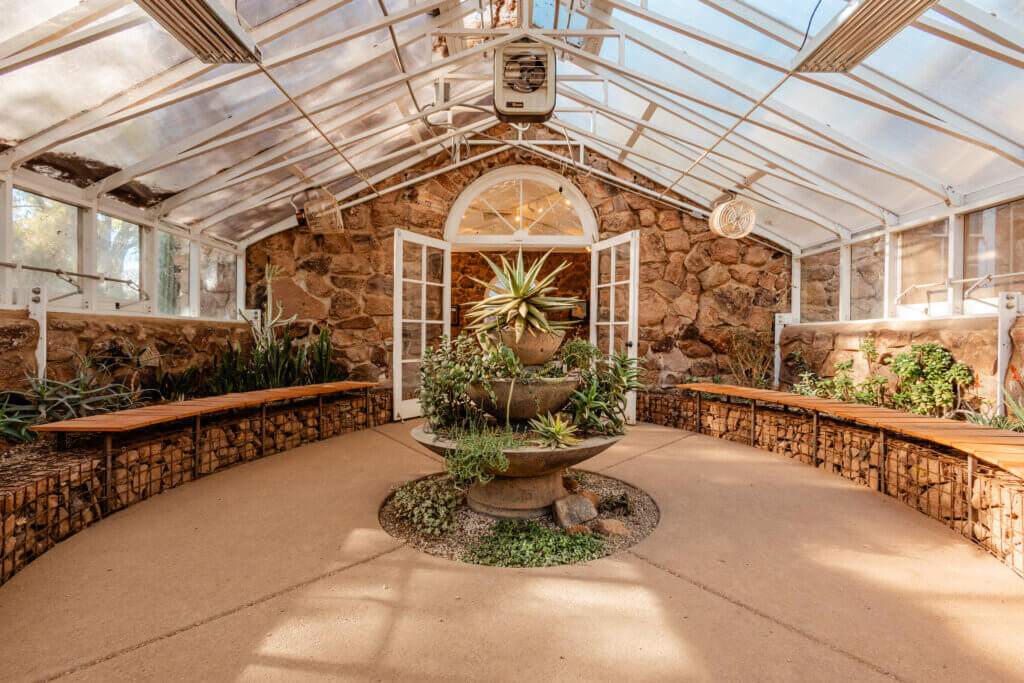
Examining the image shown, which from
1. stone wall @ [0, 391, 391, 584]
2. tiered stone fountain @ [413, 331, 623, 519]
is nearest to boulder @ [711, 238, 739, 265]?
tiered stone fountain @ [413, 331, 623, 519]

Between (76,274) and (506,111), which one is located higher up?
(506,111)

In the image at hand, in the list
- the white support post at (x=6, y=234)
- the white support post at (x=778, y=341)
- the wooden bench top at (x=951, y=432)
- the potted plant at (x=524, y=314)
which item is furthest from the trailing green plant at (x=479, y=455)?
the white support post at (x=778, y=341)

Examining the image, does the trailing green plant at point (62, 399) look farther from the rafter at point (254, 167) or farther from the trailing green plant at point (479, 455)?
the trailing green plant at point (479, 455)

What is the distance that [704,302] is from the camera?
5.67 m

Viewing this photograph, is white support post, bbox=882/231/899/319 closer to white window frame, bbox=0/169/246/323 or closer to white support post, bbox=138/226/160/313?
white window frame, bbox=0/169/246/323

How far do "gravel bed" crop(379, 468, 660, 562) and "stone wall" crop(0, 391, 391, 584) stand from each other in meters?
1.37

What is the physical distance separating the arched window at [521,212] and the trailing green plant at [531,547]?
402 centimetres

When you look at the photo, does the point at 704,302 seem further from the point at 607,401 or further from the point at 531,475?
the point at 531,475

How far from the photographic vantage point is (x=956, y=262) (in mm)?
3559

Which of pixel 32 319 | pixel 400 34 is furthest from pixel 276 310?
pixel 400 34

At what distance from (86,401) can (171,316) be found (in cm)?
153

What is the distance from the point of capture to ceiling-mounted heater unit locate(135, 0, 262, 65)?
6.10 feet

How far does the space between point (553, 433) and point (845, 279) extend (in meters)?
4.21

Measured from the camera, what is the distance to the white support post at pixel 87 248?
11.2 feet
